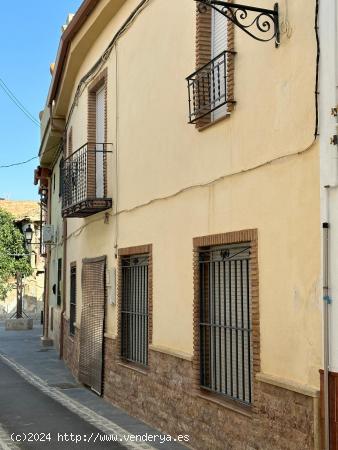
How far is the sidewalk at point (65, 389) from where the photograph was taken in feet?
27.7

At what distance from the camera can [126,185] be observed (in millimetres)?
10008

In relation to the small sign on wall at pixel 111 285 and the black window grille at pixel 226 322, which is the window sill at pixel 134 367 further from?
the black window grille at pixel 226 322

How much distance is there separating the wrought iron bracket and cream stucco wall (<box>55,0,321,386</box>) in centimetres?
12

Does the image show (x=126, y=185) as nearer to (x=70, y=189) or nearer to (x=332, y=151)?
(x=70, y=189)

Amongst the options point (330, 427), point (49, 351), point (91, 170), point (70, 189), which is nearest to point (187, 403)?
point (330, 427)

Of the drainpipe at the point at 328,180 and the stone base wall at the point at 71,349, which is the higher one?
the drainpipe at the point at 328,180

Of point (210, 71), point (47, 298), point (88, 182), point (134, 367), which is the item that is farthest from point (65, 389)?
point (47, 298)

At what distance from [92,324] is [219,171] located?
5769 millimetres

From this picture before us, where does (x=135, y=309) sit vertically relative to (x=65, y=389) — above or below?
above

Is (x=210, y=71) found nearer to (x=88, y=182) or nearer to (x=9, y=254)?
(x=88, y=182)

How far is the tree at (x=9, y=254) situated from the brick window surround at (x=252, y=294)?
108 feet

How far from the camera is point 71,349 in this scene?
46.9ft

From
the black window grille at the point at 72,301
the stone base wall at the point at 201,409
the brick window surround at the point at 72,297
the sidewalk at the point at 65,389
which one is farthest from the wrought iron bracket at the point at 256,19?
the black window grille at the point at 72,301

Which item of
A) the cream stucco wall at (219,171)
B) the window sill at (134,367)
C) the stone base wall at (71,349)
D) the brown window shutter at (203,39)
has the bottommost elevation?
the stone base wall at (71,349)
